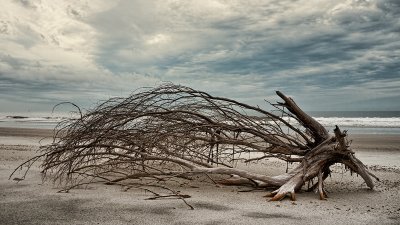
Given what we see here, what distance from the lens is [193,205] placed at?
13.6 ft

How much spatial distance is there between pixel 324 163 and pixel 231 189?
4.18ft

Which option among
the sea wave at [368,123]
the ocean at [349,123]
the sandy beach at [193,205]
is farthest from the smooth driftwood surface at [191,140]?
the sea wave at [368,123]

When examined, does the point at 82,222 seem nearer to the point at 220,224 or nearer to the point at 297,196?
the point at 220,224

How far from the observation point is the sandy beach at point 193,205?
363cm

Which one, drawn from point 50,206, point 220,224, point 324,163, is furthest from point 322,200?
point 50,206

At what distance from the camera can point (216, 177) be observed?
618 cm

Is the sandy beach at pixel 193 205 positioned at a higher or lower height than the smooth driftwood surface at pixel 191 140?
lower

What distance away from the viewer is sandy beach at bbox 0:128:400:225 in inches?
143

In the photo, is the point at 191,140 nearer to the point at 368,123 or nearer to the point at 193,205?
the point at 193,205

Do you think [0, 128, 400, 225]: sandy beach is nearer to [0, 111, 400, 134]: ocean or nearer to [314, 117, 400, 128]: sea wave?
[0, 111, 400, 134]: ocean

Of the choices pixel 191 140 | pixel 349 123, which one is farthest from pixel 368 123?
pixel 191 140

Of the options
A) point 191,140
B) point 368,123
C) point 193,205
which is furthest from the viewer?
point 368,123

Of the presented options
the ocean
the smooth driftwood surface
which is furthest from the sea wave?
the smooth driftwood surface

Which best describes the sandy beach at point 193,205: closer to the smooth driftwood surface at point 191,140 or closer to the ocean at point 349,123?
the smooth driftwood surface at point 191,140
